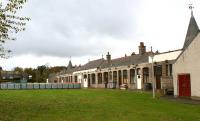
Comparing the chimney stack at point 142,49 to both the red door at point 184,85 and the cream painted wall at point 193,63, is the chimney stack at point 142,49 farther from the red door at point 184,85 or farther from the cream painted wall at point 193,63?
the cream painted wall at point 193,63

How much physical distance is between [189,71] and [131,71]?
30.5m

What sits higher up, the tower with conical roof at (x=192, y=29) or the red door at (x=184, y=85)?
the tower with conical roof at (x=192, y=29)

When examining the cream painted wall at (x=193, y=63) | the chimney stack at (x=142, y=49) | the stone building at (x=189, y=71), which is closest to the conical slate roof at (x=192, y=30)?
the stone building at (x=189, y=71)

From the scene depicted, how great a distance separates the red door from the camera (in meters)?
35.5

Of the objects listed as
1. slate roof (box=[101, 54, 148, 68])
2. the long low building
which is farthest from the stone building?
slate roof (box=[101, 54, 148, 68])

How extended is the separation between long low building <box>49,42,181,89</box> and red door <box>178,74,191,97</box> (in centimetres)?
430

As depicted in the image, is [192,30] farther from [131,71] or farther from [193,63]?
[131,71]

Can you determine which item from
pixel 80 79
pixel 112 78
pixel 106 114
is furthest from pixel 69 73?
pixel 106 114

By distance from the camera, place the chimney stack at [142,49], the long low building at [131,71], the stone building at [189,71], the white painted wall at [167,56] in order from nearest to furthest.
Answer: the stone building at [189,71] < the white painted wall at [167,56] < the long low building at [131,71] < the chimney stack at [142,49]

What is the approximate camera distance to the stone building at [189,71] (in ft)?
112

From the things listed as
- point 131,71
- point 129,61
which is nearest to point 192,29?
point 131,71

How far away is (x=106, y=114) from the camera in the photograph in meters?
20.2

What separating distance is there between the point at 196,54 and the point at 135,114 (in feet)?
53.0

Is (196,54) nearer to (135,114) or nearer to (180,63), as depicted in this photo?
(180,63)
